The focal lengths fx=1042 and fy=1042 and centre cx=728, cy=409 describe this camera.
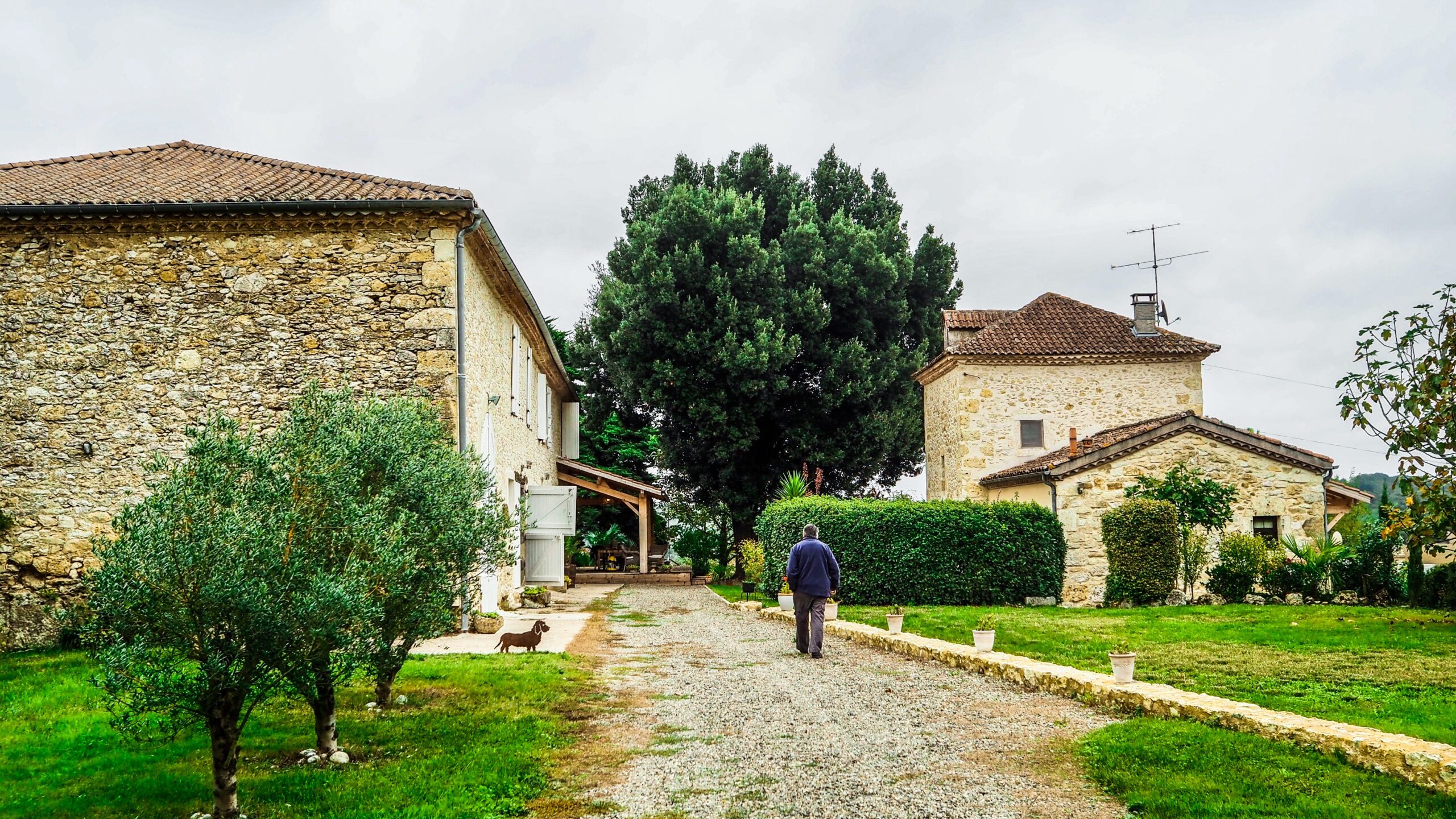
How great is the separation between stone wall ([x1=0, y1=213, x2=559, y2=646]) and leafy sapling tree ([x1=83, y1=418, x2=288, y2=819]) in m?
7.65

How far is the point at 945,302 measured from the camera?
34.2 m

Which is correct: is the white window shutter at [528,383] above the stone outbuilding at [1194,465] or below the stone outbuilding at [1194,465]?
above

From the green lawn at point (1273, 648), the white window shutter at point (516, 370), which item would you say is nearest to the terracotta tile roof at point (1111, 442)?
the green lawn at point (1273, 648)

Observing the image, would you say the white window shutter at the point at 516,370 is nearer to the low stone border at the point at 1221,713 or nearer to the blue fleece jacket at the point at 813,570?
the blue fleece jacket at the point at 813,570

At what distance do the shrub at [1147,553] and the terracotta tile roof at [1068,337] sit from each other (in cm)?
869

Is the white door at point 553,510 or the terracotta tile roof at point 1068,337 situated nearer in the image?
the white door at point 553,510

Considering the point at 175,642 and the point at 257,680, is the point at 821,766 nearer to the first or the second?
the point at 257,680

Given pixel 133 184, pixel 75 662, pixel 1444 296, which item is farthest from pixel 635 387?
pixel 1444 296

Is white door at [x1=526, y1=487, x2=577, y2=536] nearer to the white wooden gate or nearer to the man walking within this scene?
the white wooden gate

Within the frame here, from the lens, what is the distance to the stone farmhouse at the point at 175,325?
1277cm

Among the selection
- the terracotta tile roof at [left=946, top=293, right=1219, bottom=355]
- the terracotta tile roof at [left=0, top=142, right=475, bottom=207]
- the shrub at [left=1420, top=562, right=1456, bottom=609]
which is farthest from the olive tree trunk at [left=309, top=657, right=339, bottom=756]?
the terracotta tile roof at [left=946, top=293, right=1219, bottom=355]

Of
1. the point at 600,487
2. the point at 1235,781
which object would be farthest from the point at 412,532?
the point at 600,487

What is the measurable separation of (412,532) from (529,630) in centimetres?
501

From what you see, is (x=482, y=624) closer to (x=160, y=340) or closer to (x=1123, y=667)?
(x=160, y=340)
